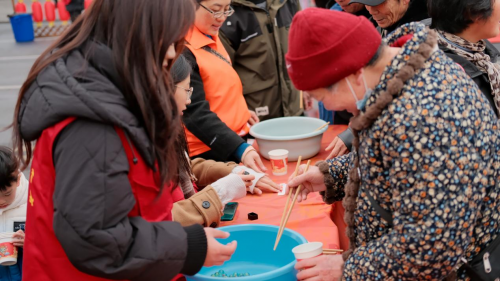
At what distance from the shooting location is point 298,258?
1.63 m

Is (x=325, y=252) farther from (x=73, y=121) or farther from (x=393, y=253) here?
(x=73, y=121)

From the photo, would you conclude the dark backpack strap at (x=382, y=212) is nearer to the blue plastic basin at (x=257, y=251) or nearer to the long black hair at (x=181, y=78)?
the blue plastic basin at (x=257, y=251)

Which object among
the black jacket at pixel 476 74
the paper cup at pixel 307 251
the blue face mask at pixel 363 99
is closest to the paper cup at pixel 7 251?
the paper cup at pixel 307 251

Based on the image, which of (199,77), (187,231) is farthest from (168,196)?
(199,77)

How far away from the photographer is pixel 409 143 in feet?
4.15

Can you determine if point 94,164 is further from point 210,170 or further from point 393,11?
point 393,11

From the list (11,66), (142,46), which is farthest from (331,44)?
(11,66)

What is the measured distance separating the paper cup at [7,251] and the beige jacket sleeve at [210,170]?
84cm

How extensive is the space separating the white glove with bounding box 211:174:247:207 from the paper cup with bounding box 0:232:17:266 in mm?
823

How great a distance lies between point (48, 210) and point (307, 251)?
0.75m

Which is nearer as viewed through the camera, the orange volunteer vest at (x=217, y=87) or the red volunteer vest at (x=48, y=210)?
the red volunteer vest at (x=48, y=210)

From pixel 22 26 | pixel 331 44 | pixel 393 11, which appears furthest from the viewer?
pixel 22 26

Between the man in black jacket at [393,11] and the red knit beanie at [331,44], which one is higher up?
the red knit beanie at [331,44]

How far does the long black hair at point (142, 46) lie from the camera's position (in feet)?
4.25
